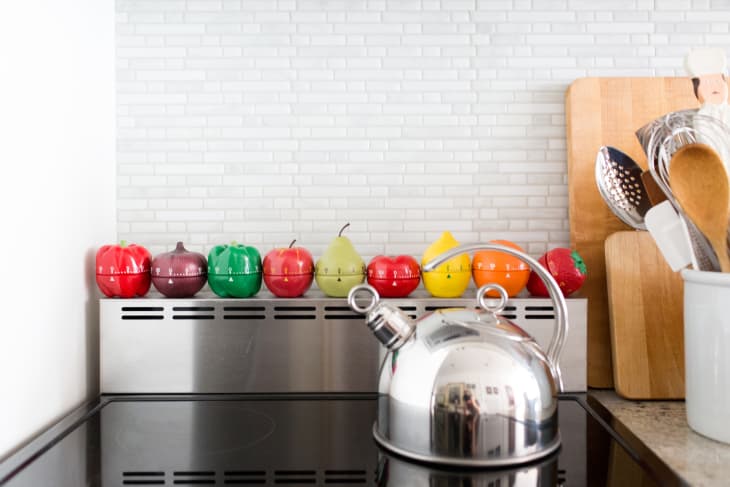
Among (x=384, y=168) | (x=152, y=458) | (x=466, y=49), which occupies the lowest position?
(x=152, y=458)

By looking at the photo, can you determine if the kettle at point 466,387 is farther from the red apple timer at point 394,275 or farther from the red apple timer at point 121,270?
the red apple timer at point 121,270

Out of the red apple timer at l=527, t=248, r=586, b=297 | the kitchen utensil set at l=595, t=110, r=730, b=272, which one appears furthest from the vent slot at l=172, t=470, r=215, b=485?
the kitchen utensil set at l=595, t=110, r=730, b=272

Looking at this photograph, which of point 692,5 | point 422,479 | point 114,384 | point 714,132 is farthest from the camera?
point 692,5

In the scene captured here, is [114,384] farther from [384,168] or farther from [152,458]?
[384,168]

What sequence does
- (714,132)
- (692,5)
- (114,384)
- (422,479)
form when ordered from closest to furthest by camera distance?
1. (422,479)
2. (714,132)
3. (114,384)
4. (692,5)

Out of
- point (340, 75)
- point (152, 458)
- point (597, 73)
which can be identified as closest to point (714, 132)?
point (597, 73)

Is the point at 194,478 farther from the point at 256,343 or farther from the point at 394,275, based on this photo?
the point at 394,275

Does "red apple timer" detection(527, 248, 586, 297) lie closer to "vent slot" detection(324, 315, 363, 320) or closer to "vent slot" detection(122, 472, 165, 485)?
"vent slot" detection(324, 315, 363, 320)

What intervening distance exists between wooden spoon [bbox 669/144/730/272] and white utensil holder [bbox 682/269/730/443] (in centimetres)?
4

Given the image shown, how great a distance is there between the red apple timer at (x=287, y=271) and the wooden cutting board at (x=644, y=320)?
56cm

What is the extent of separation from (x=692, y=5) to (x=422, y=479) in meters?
1.12

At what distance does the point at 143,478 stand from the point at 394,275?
51 cm

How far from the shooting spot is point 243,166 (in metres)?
1.22

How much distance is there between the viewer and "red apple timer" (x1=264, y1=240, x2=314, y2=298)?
1.04m
